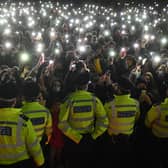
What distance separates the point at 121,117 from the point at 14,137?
2267 mm

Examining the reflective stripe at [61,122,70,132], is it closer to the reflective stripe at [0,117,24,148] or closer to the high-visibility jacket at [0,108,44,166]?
the high-visibility jacket at [0,108,44,166]

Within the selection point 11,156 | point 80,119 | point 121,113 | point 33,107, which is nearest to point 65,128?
point 80,119

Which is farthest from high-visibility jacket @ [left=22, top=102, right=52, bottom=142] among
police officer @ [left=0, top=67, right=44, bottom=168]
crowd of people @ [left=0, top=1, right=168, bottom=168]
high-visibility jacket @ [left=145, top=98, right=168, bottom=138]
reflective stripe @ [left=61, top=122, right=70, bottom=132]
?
high-visibility jacket @ [left=145, top=98, right=168, bottom=138]

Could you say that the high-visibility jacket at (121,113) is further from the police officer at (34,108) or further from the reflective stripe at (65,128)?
the police officer at (34,108)

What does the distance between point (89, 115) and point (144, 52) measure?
859 cm

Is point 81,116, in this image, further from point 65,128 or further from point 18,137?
point 18,137

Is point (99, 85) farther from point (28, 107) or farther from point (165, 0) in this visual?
point (165, 0)

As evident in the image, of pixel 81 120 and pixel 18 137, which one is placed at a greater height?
pixel 18 137

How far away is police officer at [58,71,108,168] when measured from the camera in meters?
6.64

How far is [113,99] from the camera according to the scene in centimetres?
714

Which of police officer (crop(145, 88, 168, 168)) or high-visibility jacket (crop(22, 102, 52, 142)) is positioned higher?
high-visibility jacket (crop(22, 102, 52, 142))

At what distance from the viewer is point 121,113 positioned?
23.2 feet

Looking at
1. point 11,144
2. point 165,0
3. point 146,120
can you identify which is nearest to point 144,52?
point 146,120

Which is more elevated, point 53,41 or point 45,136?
point 53,41
